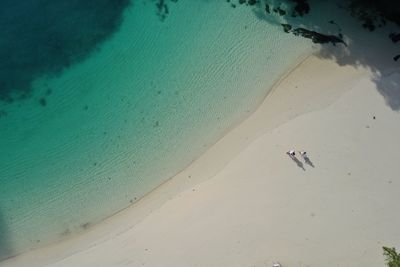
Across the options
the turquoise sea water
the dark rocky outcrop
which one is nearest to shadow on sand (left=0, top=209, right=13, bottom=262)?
the turquoise sea water

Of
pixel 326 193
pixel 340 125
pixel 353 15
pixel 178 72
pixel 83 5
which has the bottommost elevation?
pixel 326 193

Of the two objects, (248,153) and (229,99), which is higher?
(229,99)

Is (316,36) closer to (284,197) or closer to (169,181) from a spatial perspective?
(284,197)

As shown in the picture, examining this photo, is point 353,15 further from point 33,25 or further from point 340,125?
point 33,25

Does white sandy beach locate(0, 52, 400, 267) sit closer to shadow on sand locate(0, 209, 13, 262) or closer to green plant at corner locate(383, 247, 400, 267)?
shadow on sand locate(0, 209, 13, 262)

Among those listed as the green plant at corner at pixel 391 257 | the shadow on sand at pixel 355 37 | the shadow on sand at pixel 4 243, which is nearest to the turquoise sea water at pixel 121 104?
the shadow on sand at pixel 4 243

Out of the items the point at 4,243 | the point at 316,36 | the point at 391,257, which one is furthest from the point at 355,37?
the point at 4,243

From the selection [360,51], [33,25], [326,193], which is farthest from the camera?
[33,25]

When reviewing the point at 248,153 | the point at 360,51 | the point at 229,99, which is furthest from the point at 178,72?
the point at 360,51
